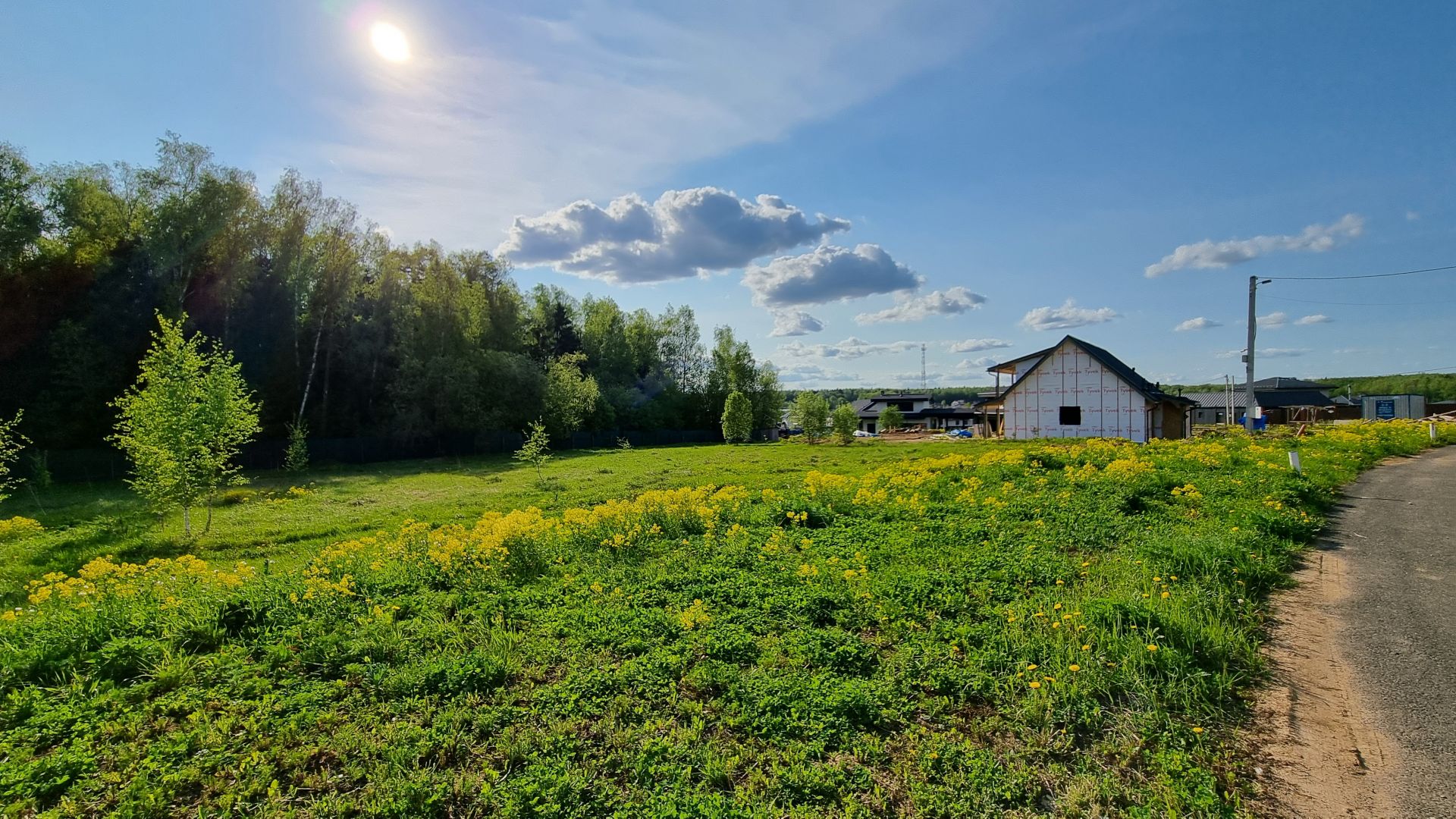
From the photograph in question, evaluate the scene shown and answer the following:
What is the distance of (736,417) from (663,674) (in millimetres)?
46133

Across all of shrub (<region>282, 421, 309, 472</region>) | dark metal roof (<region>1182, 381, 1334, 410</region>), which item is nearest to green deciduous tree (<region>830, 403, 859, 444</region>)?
shrub (<region>282, 421, 309, 472</region>)

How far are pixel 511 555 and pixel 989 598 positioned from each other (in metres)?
5.43

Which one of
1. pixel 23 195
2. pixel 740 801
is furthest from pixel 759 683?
pixel 23 195

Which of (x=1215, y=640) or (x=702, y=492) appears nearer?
(x=1215, y=640)

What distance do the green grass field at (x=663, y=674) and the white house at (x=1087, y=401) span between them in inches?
1319

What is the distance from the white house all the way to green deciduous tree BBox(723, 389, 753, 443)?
64.7 feet

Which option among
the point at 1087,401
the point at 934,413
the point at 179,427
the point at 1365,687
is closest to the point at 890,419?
the point at 934,413

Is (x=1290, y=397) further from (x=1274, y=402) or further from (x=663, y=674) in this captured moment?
(x=663, y=674)

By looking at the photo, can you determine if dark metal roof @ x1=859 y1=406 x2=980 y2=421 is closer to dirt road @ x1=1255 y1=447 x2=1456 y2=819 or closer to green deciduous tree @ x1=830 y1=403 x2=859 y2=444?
green deciduous tree @ x1=830 y1=403 x2=859 y2=444

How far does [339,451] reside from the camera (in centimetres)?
3275

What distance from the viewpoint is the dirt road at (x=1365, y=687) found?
3352mm

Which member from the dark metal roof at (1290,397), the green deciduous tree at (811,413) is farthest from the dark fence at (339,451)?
the dark metal roof at (1290,397)

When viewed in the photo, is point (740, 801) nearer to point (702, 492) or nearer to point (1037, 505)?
point (702, 492)

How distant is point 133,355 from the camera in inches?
1079
